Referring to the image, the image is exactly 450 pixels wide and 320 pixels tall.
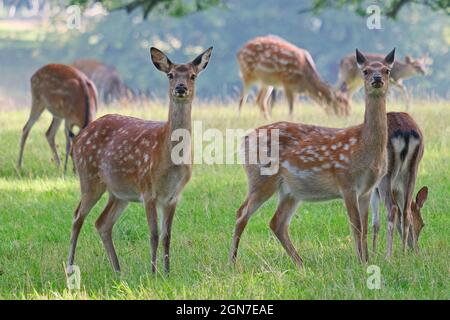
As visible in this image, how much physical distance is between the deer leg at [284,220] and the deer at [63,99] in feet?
14.8

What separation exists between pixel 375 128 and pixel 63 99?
5.57 meters

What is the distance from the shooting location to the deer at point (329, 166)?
709 centimetres

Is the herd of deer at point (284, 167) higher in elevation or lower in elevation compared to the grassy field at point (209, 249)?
higher

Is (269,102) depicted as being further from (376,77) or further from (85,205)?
(376,77)

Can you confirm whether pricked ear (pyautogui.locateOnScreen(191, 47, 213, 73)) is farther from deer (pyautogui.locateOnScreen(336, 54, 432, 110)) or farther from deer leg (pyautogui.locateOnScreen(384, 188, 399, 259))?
deer (pyautogui.locateOnScreen(336, 54, 432, 110))

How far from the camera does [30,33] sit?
177 feet

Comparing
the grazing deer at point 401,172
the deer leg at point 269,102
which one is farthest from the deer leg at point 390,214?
the deer leg at point 269,102

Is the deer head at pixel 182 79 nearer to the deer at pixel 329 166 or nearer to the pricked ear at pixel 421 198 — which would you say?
the deer at pixel 329 166

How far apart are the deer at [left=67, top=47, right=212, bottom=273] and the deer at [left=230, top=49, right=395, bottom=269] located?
609mm

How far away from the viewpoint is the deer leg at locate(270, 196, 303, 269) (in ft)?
24.7

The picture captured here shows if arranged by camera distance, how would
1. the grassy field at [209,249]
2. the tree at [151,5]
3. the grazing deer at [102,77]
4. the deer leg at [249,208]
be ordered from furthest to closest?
the grazing deer at [102,77] → the tree at [151,5] → the deer leg at [249,208] → the grassy field at [209,249]

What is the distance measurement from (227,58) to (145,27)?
12.6ft

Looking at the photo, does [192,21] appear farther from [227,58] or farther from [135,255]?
[135,255]
